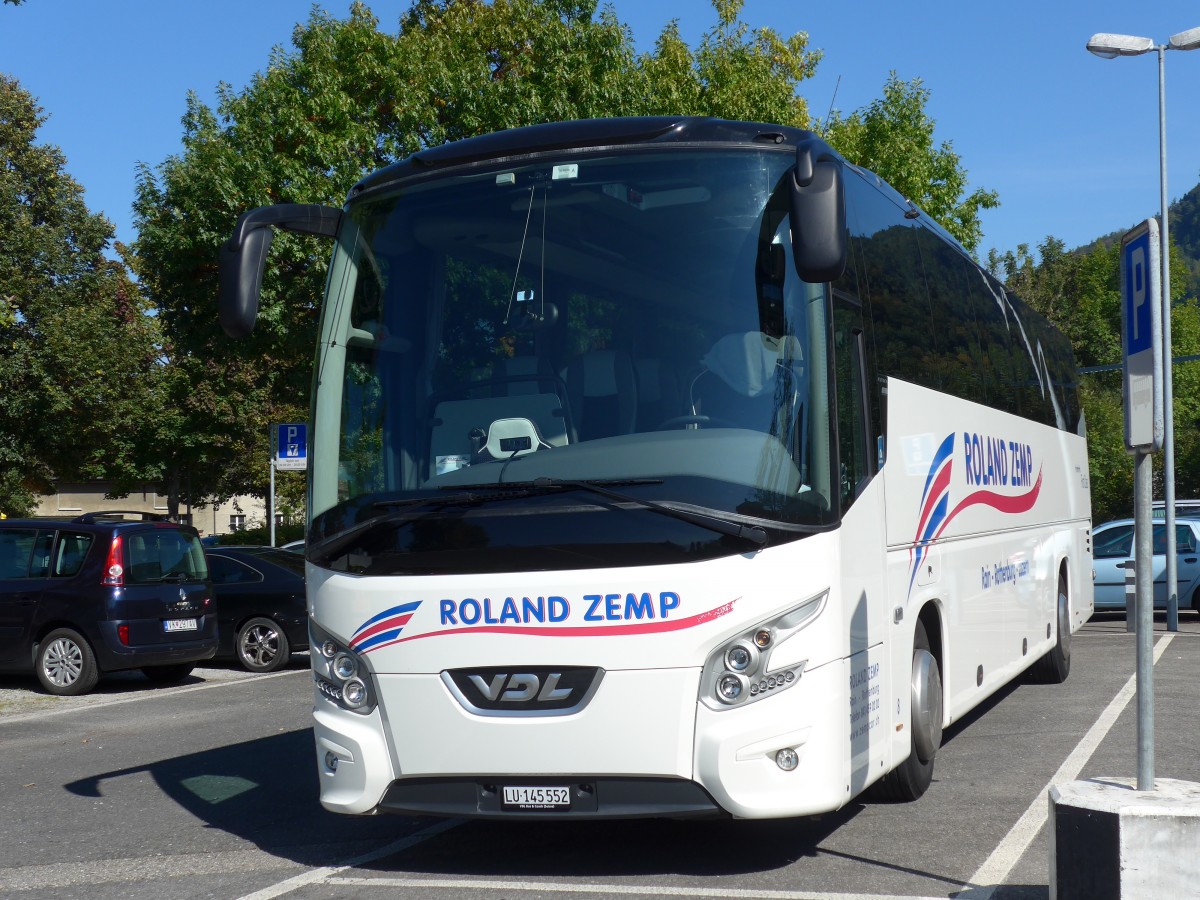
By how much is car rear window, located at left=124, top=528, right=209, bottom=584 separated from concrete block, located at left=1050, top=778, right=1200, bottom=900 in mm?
11626

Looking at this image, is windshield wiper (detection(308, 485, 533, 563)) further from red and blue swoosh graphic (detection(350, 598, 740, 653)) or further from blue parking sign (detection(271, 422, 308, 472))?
blue parking sign (detection(271, 422, 308, 472))

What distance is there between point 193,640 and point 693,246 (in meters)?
10.4

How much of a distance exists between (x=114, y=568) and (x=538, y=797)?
32.4 feet

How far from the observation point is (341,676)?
6285mm

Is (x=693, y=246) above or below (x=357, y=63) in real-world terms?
below

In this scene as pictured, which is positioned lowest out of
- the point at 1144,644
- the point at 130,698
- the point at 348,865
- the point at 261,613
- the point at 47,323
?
the point at 130,698

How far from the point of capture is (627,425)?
601 centimetres

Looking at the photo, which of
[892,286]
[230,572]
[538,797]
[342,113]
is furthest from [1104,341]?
[538,797]

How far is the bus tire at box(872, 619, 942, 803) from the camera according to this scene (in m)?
7.47

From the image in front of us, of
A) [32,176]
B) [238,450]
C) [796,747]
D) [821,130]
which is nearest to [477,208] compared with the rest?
[796,747]

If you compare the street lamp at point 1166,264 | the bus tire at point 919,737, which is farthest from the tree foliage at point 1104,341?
the bus tire at point 919,737

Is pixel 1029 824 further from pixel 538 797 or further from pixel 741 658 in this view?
pixel 538 797

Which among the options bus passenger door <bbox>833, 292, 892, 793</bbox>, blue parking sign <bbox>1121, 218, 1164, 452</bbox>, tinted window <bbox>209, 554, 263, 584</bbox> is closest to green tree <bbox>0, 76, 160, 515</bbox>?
tinted window <bbox>209, 554, 263, 584</bbox>

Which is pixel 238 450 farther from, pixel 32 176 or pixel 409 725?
pixel 409 725
